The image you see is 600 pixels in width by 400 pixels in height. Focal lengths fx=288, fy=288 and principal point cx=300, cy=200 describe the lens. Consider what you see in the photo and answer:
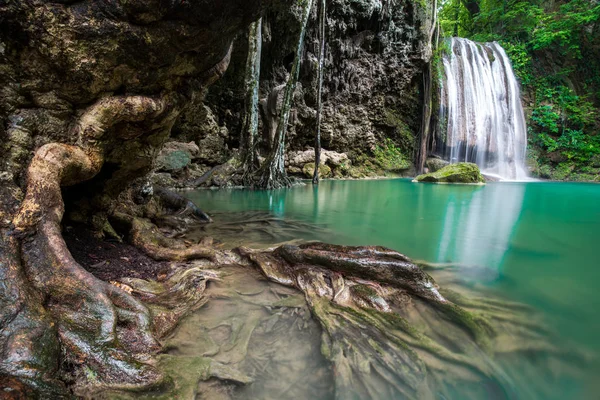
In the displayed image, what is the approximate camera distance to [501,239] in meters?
3.58

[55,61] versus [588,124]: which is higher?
[588,124]

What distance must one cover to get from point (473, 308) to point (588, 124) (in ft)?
69.4

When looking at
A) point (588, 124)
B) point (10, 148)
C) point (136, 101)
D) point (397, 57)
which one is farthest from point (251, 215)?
point (588, 124)

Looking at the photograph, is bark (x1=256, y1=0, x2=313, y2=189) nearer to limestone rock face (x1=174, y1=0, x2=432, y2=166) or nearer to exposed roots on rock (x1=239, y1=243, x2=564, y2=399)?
limestone rock face (x1=174, y1=0, x2=432, y2=166)

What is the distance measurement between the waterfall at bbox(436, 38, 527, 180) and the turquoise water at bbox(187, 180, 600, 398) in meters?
10.0

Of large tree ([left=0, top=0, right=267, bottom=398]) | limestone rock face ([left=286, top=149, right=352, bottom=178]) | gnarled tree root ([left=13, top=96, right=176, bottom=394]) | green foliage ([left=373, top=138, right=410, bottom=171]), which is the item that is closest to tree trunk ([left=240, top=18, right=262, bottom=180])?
limestone rock face ([left=286, top=149, right=352, bottom=178])

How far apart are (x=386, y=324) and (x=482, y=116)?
1792cm

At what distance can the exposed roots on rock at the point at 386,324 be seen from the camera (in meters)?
1.28

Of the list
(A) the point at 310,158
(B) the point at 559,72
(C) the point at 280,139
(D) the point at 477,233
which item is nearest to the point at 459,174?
(A) the point at 310,158

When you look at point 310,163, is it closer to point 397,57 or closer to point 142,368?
point 397,57

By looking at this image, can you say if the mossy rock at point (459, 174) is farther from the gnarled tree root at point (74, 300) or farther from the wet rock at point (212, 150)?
the gnarled tree root at point (74, 300)

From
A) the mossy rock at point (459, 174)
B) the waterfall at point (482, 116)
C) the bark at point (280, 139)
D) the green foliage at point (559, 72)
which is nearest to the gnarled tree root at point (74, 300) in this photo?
the bark at point (280, 139)

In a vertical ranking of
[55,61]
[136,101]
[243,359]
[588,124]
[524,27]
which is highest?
[524,27]

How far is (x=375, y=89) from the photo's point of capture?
16406 millimetres
